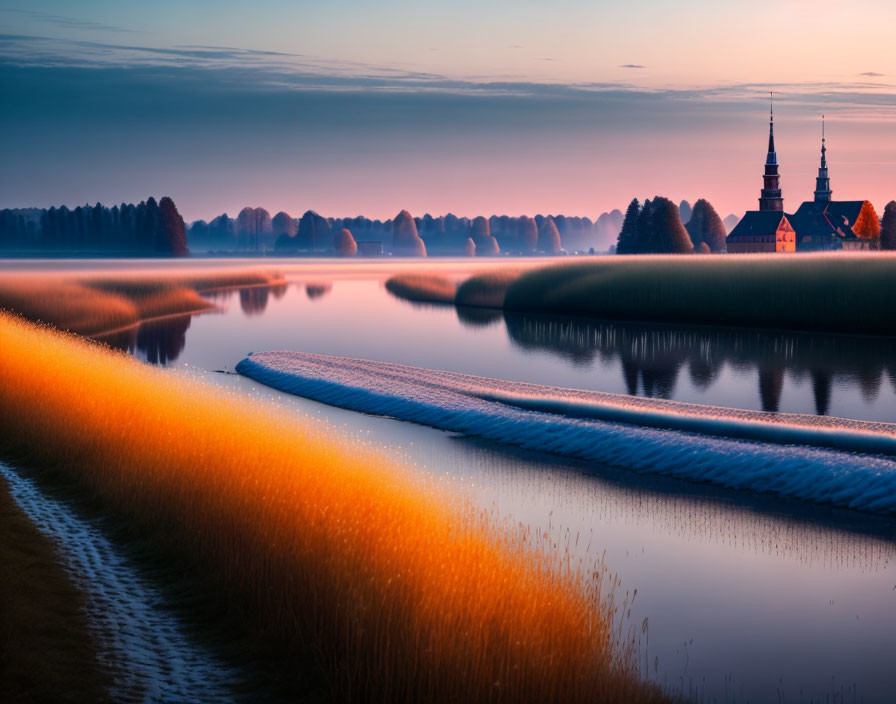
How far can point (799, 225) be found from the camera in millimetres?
133750

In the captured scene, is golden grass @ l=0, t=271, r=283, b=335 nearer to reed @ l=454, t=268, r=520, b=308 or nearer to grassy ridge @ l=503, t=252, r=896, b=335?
reed @ l=454, t=268, r=520, b=308

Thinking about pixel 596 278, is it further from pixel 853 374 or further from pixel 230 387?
pixel 230 387

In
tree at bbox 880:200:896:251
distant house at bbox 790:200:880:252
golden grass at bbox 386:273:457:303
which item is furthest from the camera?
distant house at bbox 790:200:880:252

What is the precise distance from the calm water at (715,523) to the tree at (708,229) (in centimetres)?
8977

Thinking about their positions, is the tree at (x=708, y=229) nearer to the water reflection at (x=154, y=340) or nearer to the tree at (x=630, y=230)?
the tree at (x=630, y=230)

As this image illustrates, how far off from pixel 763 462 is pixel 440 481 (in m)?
5.79

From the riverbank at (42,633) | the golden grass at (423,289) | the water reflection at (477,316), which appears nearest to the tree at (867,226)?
the golden grass at (423,289)

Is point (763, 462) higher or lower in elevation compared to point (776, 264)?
lower

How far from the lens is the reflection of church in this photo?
395ft

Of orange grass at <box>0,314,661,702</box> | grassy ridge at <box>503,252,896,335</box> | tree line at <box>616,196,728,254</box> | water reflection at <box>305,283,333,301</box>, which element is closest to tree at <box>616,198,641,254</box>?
tree line at <box>616,196,728,254</box>

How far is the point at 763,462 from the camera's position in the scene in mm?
17016

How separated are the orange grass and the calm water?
3.49 feet

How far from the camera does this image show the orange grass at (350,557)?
7465 mm

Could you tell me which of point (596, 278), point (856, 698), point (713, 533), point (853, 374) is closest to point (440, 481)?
point (713, 533)
